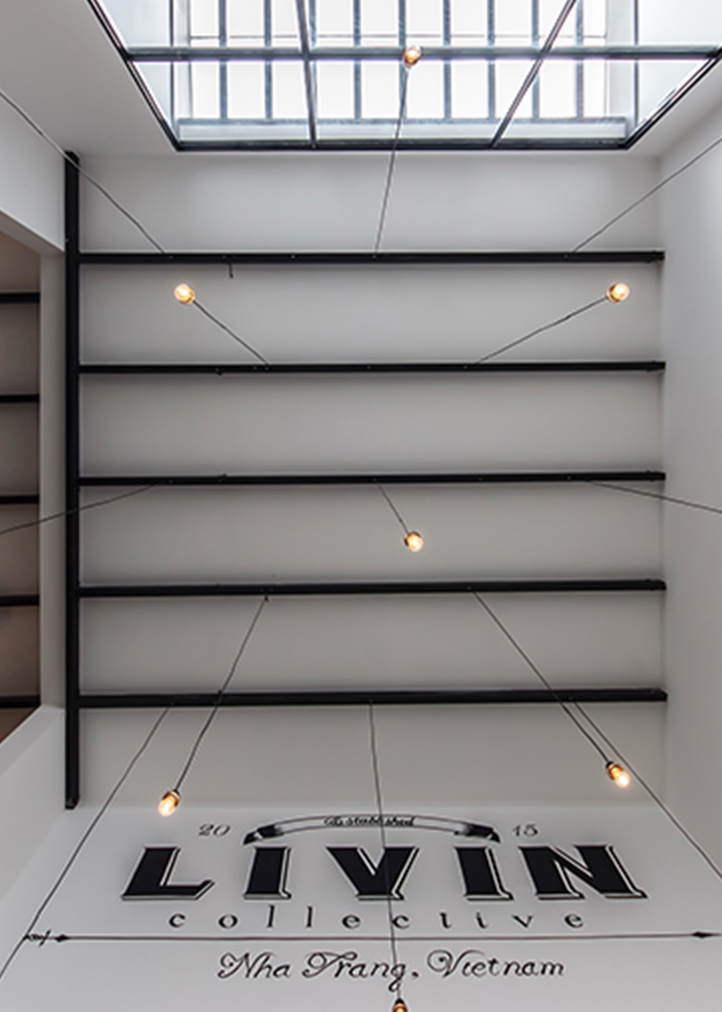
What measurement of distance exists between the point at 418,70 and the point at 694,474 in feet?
9.20

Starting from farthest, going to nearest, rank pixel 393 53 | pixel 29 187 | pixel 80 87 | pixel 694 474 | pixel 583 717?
1. pixel 583 717
2. pixel 694 474
3. pixel 29 187
4. pixel 80 87
5. pixel 393 53

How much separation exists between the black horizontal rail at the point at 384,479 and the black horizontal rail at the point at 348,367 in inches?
24.6

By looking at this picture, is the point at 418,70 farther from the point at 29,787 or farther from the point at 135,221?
the point at 29,787

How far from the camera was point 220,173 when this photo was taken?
4.38 m

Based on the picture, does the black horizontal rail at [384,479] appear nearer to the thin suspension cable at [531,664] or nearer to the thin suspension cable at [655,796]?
the thin suspension cable at [531,664]

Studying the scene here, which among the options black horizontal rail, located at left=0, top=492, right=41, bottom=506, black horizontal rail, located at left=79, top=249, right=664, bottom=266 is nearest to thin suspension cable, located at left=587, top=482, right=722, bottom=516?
black horizontal rail, located at left=79, top=249, right=664, bottom=266

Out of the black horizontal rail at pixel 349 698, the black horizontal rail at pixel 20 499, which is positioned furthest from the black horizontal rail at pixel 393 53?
the black horizontal rail at pixel 349 698

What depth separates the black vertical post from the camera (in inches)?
169

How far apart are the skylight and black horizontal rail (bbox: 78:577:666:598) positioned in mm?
2610

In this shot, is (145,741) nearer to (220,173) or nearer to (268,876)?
(268,876)

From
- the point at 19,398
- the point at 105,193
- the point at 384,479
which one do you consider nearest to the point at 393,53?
the point at 105,193

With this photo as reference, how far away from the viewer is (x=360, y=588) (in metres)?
4.43

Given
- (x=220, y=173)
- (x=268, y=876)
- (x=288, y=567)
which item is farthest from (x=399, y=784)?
(x=220, y=173)

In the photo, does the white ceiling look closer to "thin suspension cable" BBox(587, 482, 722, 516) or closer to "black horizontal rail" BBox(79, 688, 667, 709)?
"thin suspension cable" BBox(587, 482, 722, 516)
